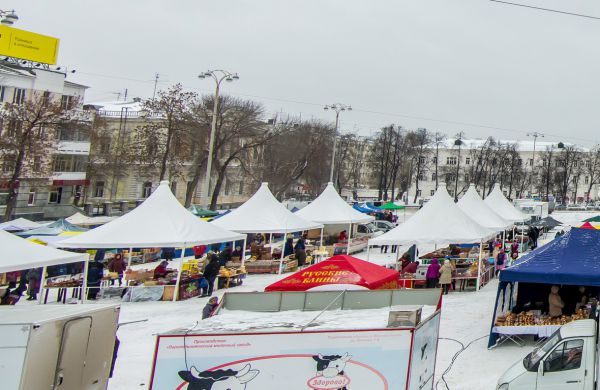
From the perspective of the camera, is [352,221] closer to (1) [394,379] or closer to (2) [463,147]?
(1) [394,379]

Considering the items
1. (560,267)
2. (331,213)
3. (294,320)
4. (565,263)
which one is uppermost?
(331,213)

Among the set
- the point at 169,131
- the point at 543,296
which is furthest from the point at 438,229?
the point at 169,131

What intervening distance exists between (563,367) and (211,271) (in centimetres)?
1250

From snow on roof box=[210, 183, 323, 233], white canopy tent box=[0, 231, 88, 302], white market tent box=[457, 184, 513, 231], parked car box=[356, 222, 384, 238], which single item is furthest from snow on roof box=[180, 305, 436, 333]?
parked car box=[356, 222, 384, 238]

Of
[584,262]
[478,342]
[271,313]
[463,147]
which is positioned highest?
[463,147]

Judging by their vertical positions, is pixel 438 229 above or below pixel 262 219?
above

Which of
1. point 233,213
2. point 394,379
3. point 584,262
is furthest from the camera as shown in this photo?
point 233,213

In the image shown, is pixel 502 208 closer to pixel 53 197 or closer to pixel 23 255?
pixel 23 255

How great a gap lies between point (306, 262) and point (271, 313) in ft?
56.4

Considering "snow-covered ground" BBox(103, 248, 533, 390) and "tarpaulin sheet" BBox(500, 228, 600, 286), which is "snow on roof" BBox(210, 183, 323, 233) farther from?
"tarpaulin sheet" BBox(500, 228, 600, 286)

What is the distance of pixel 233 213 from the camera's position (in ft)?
84.5

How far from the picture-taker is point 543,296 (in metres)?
14.2

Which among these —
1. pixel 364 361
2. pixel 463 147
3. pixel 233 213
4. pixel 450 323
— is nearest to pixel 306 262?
pixel 233 213

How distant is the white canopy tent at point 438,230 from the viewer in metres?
19.9
